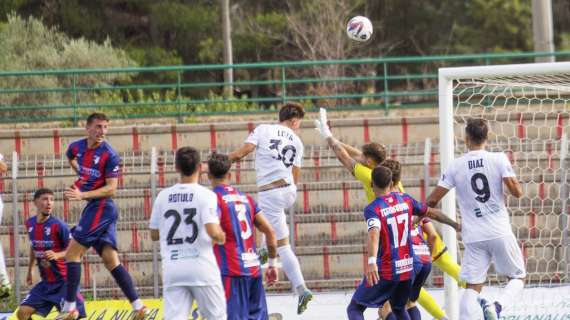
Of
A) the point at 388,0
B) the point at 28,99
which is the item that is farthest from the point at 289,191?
the point at 388,0

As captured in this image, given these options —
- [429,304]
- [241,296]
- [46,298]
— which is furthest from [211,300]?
[46,298]

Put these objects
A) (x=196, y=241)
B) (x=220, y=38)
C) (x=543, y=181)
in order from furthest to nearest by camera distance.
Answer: (x=220, y=38) < (x=543, y=181) < (x=196, y=241)

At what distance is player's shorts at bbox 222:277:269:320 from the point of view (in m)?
9.95

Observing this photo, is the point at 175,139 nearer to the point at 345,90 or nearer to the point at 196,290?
the point at 196,290

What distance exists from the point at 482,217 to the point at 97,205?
3.94 meters

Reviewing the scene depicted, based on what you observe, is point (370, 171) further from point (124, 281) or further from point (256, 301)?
point (124, 281)

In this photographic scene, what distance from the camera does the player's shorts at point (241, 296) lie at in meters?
9.95

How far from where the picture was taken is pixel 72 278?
12.3 metres

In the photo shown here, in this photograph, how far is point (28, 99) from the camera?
23203mm

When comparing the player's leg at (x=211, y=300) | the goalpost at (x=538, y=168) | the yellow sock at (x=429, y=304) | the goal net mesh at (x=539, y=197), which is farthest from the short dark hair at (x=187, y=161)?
the goal net mesh at (x=539, y=197)

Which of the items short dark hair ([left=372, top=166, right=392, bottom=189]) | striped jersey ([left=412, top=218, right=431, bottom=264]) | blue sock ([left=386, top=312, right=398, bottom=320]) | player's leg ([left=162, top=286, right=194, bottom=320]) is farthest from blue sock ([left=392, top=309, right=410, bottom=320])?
player's leg ([left=162, top=286, right=194, bottom=320])

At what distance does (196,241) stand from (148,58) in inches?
855

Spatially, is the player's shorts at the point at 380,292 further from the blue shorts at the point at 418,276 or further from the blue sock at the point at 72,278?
the blue sock at the point at 72,278

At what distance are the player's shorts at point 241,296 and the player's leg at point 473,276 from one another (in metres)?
2.19
